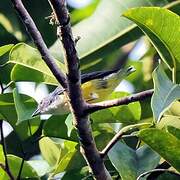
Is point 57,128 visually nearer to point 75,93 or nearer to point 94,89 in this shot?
point 94,89

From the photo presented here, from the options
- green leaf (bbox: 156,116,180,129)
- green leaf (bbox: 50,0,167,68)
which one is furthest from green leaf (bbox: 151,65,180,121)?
green leaf (bbox: 50,0,167,68)

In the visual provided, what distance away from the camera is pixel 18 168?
44.4 inches

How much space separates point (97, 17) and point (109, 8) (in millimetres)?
34

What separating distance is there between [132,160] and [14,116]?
25 centimetres

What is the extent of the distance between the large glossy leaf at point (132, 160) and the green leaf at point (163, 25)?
0.15 meters

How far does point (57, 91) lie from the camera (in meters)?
0.97

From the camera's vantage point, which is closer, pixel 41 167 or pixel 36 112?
pixel 36 112

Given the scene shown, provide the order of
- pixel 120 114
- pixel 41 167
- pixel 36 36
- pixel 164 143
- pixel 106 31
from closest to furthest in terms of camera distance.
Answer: pixel 36 36 → pixel 164 143 → pixel 120 114 → pixel 41 167 → pixel 106 31

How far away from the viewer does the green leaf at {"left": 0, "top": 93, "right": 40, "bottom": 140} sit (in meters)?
1.07

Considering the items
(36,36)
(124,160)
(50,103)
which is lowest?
(124,160)

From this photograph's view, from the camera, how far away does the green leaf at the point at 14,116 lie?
1.07 metres

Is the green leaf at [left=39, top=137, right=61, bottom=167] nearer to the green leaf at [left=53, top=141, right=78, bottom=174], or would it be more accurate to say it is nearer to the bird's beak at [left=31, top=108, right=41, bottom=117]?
the green leaf at [left=53, top=141, right=78, bottom=174]

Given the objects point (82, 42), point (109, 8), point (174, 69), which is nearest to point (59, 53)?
point (82, 42)

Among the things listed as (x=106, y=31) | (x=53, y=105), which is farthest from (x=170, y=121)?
(x=106, y=31)
